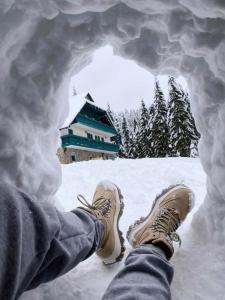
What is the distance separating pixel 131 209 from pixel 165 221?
56.9 inches

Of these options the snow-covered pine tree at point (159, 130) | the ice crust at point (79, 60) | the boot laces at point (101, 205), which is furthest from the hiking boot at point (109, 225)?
the snow-covered pine tree at point (159, 130)

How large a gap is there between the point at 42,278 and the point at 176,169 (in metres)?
5.01

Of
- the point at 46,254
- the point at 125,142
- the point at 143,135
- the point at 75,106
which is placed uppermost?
the point at 75,106

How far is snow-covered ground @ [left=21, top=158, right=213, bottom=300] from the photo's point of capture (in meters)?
1.84

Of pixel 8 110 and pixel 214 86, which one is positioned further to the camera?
pixel 214 86

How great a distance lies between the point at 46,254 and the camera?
1413 mm

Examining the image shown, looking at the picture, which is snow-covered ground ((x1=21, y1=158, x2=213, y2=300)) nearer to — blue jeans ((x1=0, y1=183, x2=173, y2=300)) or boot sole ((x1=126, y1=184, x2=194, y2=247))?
boot sole ((x1=126, y1=184, x2=194, y2=247))

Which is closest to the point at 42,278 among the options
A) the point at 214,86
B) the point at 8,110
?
the point at 8,110

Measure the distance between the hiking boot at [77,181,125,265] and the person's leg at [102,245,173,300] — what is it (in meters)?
0.53

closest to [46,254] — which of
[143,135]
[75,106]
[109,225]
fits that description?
[109,225]

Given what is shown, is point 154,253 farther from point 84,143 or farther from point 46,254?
point 84,143

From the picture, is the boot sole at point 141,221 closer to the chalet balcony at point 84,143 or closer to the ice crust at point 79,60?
the ice crust at point 79,60

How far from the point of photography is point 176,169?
6238 mm

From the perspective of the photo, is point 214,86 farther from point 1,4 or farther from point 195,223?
point 1,4
